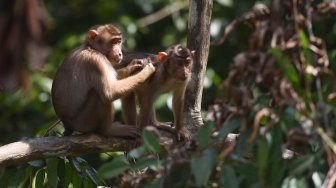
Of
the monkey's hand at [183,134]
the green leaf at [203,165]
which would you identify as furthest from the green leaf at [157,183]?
the monkey's hand at [183,134]

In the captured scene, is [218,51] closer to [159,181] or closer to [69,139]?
[69,139]

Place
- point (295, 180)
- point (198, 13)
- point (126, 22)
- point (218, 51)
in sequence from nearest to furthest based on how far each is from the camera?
point (295, 180) → point (198, 13) → point (126, 22) → point (218, 51)

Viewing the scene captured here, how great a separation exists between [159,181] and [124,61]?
3939mm

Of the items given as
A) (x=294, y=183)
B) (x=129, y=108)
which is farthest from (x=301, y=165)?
(x=129, y=108)

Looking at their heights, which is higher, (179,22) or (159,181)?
(179,22)

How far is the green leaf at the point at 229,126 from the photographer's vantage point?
432 cm

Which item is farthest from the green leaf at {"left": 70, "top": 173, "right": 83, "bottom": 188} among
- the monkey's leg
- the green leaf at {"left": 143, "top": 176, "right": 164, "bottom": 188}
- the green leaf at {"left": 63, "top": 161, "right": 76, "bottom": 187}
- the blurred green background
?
the blurred green background

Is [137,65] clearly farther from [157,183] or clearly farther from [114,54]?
[157,183]

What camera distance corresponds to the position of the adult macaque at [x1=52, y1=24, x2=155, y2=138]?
7.65 m

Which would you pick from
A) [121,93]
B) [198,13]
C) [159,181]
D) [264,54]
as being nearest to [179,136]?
[121,93]

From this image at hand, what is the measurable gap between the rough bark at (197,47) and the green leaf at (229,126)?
3.20m

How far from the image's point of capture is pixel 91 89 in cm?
787

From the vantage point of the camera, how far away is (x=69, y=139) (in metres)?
7.05

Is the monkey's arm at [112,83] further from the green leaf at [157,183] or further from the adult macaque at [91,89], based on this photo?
the green leaf at [157,183]
